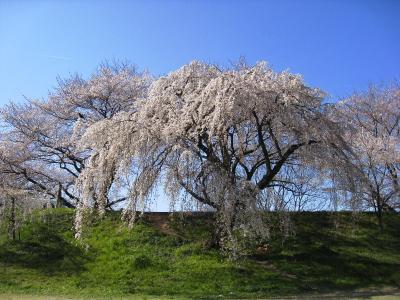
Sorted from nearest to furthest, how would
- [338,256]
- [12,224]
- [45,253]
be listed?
[338,256]
[45,253]
[12,224]

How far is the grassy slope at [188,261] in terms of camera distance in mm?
16094

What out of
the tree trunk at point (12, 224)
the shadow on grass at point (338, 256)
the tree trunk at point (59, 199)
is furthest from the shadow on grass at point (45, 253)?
the shadow on grass at point (338, 256)

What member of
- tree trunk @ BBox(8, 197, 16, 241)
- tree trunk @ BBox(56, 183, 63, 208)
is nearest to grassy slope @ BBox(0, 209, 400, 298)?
tree trunk @ BBox(8, 197, 16, 241)

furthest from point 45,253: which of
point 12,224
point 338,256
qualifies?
point 338,256

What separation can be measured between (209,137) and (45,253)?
9.37 m

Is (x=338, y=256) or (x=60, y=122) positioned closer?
(x=338, y=256)

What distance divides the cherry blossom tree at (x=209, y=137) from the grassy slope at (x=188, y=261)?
1742mm

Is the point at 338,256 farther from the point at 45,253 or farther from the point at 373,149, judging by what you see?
the point at 45,253

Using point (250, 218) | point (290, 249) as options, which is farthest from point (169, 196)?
point (290, 249)

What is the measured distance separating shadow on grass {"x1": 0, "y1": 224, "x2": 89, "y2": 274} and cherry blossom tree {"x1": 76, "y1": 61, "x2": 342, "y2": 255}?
3978 mm

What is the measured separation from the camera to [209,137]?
1592 centimetres

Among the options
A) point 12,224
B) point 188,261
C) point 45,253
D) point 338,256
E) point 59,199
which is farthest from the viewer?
point 59,199

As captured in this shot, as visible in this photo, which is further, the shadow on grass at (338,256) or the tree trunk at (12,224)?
the tree trunk at (12,224)

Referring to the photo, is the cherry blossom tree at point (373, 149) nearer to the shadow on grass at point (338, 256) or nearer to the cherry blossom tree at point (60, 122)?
the shadow on grass at point (338, 256)
